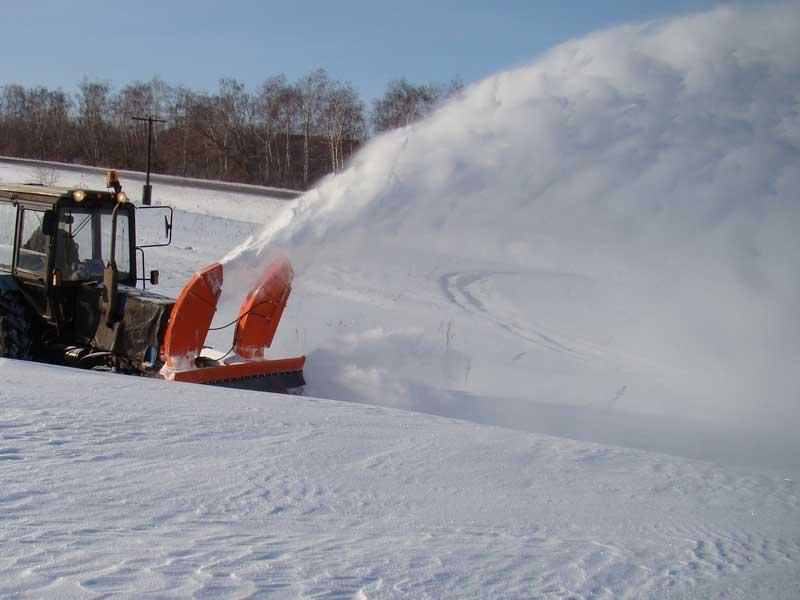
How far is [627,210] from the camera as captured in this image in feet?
45.5

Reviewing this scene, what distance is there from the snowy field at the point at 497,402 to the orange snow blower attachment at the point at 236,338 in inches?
12.2

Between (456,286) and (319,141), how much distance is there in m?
24.9

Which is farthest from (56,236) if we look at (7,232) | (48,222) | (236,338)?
(236,338)

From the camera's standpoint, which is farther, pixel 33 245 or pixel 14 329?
pixel 33 245

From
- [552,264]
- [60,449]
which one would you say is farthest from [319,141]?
[60,449]

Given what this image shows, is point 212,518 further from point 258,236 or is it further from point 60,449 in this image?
point 258,236

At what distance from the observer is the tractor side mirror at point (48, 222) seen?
6879 mm

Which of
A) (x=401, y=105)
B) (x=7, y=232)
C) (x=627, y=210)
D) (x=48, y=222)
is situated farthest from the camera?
(x=401, y=105)

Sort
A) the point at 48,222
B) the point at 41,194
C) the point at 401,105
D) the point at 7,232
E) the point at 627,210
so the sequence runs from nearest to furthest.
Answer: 1. the point at 48,222
2. the point at 41,194
3. the point at 7,232
4. the point at 627,210
5. the point at 401,105

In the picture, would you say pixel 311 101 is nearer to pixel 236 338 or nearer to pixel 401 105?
pixel 401 105

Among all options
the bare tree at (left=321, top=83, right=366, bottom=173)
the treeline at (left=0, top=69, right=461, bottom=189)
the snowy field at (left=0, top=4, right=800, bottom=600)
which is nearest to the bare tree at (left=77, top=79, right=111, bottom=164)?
the treeline at (left=0, top=69, right=461, bottom=189)

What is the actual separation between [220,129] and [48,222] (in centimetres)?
3679

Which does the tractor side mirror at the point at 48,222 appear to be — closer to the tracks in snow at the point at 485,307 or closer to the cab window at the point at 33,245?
the cab window at the point at 33,245

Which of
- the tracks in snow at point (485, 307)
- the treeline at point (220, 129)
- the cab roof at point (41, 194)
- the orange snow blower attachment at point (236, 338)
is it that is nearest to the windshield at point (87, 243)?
the cab roof at point (41, 194)
